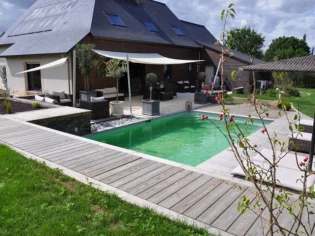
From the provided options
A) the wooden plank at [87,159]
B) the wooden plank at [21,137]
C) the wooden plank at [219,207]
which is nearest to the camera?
the wooden plank at [219,207]

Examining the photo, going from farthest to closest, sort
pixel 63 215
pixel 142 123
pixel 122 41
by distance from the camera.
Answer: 1. pixel 122 41
2. pixel 142 123
3. pixel 63 215

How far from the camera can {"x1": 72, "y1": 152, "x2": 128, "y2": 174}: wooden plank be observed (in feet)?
14.5

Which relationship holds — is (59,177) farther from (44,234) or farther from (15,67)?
(15,67)

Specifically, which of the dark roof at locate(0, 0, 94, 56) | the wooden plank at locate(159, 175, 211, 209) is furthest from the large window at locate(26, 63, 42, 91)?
the wooden plank at locate(159, 175, 211, 209)

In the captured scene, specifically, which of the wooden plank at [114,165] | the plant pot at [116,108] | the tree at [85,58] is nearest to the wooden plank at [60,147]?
the wooden plank at [114,165]

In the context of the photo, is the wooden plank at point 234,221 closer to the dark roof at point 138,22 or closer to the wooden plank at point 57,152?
the wooden plank at point 57,152

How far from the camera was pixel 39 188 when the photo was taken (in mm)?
3750

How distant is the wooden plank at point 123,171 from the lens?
13.5 feet

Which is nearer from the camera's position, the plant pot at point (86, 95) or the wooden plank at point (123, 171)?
the wooden plank at point (123, 171)

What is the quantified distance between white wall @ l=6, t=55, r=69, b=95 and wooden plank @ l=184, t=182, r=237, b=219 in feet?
35.1

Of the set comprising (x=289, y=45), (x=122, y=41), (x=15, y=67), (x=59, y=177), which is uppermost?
(x=289, y=45)

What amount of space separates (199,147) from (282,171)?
152 inches

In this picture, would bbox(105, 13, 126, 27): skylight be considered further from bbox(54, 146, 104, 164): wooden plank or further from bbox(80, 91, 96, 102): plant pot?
bbox(54, 146, 104, 164): wooden plank

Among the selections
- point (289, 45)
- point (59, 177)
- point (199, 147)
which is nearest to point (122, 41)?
point (199, 147)
